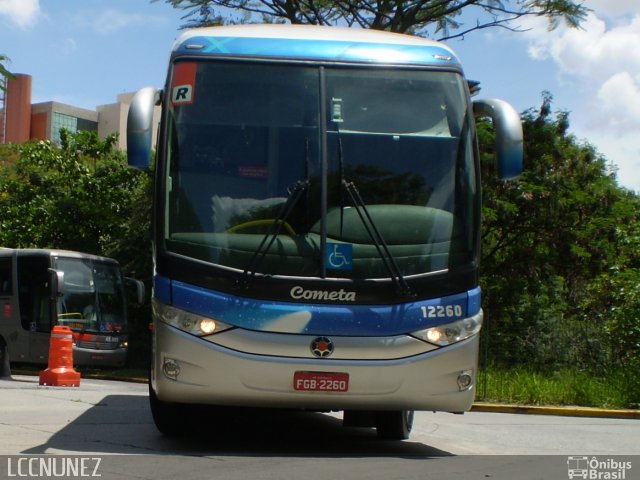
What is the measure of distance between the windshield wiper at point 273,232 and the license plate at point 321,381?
847 mm

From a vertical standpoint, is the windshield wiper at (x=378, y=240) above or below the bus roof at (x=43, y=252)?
above

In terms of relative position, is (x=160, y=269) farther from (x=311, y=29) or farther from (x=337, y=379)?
(x=311, y=29)

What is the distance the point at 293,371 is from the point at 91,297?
19.1 metres

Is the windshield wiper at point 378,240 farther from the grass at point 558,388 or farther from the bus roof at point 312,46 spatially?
the grass at point 558,388

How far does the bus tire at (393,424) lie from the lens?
1026 cm

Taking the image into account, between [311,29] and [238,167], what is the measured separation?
1750 mm

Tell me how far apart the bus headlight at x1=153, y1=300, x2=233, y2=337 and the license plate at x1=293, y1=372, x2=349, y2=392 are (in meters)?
0.70

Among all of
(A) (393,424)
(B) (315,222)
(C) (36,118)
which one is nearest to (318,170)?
(B) (315,222)

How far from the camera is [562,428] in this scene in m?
13.0

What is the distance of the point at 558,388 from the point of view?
1756 centimetres

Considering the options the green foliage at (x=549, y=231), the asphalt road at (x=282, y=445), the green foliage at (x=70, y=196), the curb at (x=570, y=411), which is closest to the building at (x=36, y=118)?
the green foliage at (x=70, y=196)

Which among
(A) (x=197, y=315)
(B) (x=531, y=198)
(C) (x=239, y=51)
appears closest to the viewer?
(A) (x=197, y=315)

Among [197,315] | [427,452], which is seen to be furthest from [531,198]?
[197,315]

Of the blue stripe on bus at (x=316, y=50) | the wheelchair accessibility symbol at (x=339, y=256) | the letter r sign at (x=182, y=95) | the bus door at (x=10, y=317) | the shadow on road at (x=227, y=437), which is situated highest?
the blue stripe on bus at (x=316, y=50)
